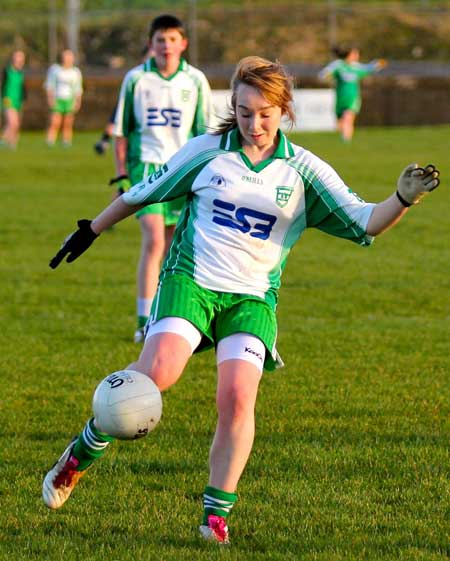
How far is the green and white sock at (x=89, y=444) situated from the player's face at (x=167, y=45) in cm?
452

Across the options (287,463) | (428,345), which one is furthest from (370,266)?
(287,463)

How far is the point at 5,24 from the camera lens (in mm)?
39344

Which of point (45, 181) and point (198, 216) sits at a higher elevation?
point (198, 216)

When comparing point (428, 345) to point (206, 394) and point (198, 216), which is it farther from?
point (198, 216)

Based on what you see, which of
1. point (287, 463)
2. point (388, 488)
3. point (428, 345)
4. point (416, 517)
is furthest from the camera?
point (428, 345)

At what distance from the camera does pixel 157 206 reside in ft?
29.2

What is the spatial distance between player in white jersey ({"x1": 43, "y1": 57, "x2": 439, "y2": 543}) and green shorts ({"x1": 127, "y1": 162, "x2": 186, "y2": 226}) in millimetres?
3738

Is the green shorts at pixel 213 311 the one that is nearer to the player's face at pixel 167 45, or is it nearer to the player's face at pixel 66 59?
the player's face at pixel 167 45

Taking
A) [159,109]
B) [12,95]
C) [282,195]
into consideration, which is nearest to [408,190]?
[282,195]

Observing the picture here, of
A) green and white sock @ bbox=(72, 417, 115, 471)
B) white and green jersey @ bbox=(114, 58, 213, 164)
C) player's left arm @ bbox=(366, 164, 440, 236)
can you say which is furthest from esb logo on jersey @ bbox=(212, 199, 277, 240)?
white and green jersey @ bbox=(114, 58, 213, 164)

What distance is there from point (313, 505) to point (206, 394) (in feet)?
7.22

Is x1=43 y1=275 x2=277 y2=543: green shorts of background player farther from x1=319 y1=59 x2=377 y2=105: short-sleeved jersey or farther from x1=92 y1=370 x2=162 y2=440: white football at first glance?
x1=319 y1=59 x2=377 y2=105: short-sleeved jersey

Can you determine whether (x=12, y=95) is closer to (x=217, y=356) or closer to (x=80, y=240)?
(x=80, y=240)

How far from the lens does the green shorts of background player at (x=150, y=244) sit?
891 centimetres
